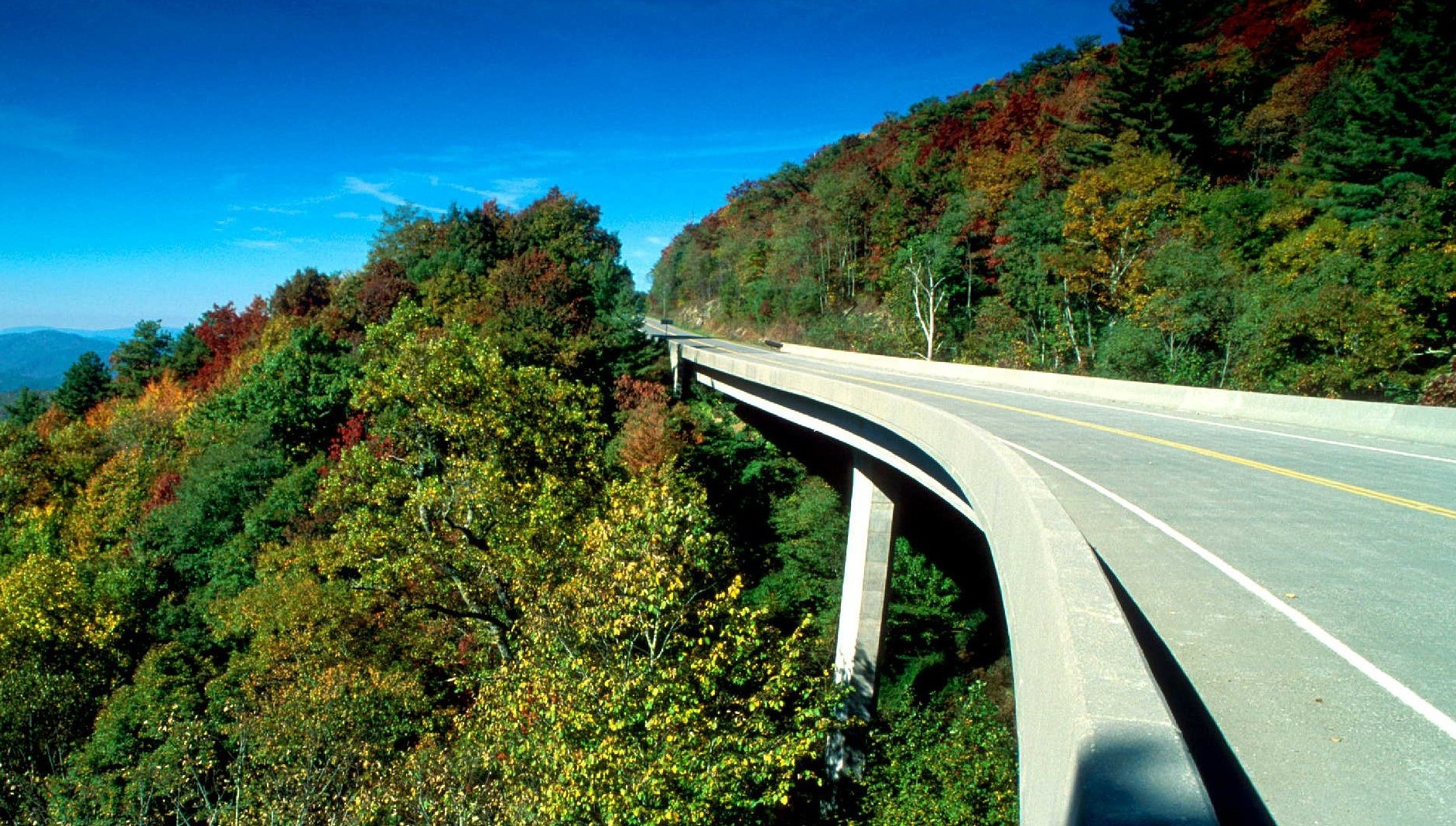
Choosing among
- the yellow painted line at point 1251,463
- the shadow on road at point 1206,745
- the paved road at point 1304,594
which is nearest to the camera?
the shadow on road at point 1206,745

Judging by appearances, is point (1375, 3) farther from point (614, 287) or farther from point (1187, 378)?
point (614, 287)

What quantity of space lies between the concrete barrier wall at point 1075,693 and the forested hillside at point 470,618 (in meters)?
7.09

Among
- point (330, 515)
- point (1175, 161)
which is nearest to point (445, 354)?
point (330, 515)

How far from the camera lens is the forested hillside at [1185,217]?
19.2 metres

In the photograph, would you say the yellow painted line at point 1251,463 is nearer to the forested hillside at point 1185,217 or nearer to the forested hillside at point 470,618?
the forested hillside at point 470,618

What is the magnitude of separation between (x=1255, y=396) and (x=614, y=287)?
29.0 meters

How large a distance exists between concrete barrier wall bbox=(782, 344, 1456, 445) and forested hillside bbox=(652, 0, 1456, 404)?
4.22m

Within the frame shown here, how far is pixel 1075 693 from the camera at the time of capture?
301cm

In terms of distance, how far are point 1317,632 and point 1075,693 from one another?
2.99 meters

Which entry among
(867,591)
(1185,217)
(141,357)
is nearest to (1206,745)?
(867,591)

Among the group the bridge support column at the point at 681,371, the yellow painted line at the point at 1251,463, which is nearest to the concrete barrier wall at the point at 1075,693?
the yellow painted line at the point at 1251,463

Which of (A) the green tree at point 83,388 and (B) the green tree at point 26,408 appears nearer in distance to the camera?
(B) the green tree at point 26,408

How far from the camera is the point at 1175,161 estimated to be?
32.1 m

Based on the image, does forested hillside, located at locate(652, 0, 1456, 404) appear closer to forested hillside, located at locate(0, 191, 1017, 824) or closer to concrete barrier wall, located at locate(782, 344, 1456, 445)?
concrete barrier wall, located at locate(782, 344, 1456, 445)
